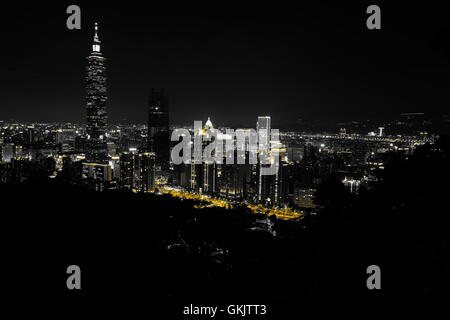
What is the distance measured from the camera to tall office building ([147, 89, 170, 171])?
2391 centimetres

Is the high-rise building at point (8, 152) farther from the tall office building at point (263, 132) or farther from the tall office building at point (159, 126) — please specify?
the tall office building at point (263, 132)

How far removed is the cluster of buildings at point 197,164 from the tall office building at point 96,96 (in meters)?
2.36

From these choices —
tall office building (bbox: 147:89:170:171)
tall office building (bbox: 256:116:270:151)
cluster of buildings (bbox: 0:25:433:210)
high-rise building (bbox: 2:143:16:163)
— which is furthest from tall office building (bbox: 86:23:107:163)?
tall office building (bbox: 256:116:270:151)

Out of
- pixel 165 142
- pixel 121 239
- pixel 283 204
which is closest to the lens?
pixel 121 239

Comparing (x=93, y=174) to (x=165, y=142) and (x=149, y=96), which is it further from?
(x=149, y=96)

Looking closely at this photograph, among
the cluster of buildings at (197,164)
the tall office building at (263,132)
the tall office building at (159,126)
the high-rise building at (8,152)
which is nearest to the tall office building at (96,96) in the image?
the cluster of buildings at (197,164)

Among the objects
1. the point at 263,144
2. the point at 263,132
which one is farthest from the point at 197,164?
the point at 263,132

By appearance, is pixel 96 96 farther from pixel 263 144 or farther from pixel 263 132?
pixel 263 144

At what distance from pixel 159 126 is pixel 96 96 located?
8641 mm

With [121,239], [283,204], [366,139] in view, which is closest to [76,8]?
[121,239]

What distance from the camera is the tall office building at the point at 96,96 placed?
30158 mm

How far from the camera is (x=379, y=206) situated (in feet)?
12.1

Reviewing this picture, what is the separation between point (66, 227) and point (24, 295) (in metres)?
1.56

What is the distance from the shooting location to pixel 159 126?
90.2ft
